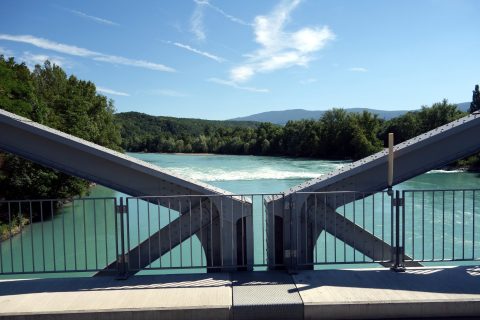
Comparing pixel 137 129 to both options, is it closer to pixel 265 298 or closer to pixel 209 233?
pixel 209 233

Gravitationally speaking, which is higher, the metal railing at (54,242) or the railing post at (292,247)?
the railing post at (292,247)

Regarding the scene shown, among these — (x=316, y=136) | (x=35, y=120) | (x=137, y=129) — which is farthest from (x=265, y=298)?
(x=137, y=129)

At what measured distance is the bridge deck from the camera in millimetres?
3822

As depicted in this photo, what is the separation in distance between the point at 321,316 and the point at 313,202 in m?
1.46

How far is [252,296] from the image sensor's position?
13.3 ft

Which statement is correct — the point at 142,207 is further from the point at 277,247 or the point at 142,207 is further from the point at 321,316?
the point at 321,316

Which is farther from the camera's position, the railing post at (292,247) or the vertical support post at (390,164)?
the railing post at (292,247)

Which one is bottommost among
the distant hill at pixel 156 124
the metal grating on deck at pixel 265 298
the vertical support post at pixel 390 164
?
the metal grating on deck at pixel 265 298

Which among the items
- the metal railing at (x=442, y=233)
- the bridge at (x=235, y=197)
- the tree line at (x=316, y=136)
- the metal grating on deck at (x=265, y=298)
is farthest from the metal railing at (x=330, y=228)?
the tree line at (x=316, y=136)

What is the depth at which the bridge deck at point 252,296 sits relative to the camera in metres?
3.82

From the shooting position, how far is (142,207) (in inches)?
663

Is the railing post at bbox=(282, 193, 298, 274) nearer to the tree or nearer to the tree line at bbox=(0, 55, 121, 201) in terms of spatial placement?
the tree line at bbox=(0, 55, 121, 201)

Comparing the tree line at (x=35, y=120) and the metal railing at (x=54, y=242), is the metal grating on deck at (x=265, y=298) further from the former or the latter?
the tree line at (x=35, y=120)

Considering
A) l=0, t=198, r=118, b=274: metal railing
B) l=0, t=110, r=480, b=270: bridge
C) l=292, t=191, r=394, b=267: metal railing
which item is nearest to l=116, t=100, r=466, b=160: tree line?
l=0, t=198, r=118, b=274: metal railing
